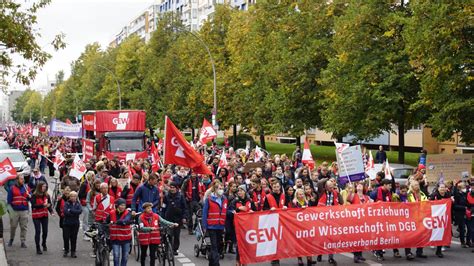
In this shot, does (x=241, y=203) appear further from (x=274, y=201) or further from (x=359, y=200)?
(x=359, y=200)

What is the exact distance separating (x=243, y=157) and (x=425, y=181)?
43.6 ft

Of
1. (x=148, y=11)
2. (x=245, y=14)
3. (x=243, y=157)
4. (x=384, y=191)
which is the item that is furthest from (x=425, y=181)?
(x=148, y=11)

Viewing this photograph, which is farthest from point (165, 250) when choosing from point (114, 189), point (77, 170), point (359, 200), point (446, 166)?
point (446, 166)

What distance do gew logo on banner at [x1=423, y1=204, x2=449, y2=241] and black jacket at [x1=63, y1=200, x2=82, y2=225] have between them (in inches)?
274

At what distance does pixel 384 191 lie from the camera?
15.9m

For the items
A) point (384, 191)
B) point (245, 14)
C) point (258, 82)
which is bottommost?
point (384, 191)

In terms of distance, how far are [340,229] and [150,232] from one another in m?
3.65

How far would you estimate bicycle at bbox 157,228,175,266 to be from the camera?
1336cm

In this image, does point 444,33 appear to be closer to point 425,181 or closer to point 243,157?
point 425,181

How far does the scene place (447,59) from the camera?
87.9 ft

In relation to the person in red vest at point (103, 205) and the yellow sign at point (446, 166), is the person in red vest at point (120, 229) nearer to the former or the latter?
the person in red vest at point (103, 205)

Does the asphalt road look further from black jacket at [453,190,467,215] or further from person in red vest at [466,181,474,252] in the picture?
black jacket at [453,190,467,215]

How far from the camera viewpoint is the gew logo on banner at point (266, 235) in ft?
44.6

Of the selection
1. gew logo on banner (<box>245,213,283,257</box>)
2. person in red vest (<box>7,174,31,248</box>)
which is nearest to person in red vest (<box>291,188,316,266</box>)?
gew logo on banner (<box>245,213,283,257</box>)
